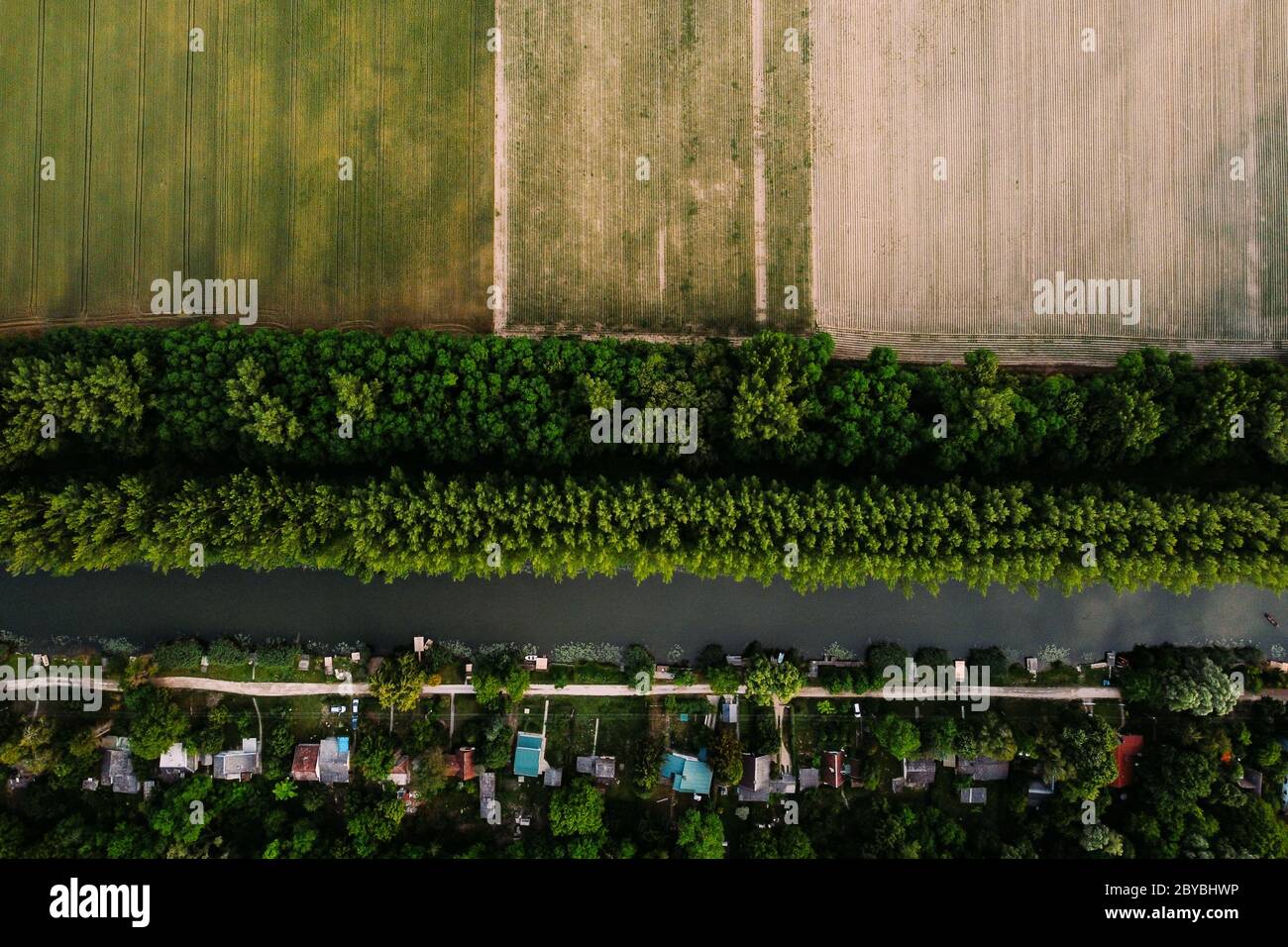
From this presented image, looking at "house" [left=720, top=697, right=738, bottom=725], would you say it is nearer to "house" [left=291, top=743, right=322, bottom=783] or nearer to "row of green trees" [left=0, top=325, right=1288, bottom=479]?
"row of green trees" [left=0, top=325, right=1288, bottom=479]

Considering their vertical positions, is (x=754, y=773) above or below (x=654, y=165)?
below

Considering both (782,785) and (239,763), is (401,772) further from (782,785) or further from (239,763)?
(782,785)

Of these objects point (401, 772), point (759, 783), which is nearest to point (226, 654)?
point (401, 772)

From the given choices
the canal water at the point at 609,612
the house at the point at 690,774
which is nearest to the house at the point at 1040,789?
the canal water at the point at 609,612

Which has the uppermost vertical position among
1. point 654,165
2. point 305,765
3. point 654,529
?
point 654,165

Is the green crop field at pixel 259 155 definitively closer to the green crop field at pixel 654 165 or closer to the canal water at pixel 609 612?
the green crop field at pixel 654 165
